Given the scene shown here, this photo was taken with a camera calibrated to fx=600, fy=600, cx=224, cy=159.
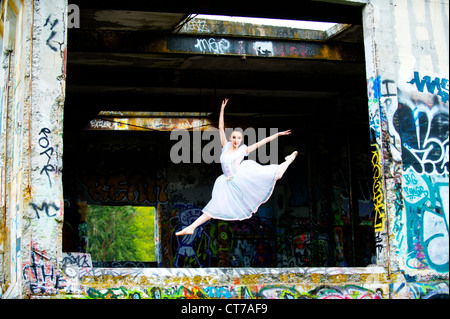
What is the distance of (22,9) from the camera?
8195mm

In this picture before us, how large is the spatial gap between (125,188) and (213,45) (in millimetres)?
7485

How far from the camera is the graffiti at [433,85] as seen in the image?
8.91 meters

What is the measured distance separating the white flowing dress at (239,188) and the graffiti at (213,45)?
1.93 meters

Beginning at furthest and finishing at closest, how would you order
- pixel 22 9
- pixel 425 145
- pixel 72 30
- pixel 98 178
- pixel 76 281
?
pixel 98 178, pixel 72 30, pixel 425 145, pixel 22 9, pixel 76 281

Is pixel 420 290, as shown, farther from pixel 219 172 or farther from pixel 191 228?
pixel 219 172

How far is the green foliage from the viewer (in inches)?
1523

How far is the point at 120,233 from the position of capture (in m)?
41.1

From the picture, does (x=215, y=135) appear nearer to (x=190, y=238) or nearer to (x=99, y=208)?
(x=190, y=238)

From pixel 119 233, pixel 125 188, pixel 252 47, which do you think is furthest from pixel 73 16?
pixel 119 233

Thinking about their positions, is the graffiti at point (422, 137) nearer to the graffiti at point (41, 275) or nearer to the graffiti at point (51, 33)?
the graffiti at point (51, 33)

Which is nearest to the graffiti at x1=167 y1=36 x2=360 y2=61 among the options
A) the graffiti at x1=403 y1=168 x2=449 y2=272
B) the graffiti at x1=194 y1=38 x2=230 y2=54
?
the graffiti at x1=194 y1=38 x2=230 y2=54

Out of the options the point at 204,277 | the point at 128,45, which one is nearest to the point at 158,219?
the point at 128,45

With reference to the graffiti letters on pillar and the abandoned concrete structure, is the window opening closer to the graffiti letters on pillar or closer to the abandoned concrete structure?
the abandoned concrete structure
